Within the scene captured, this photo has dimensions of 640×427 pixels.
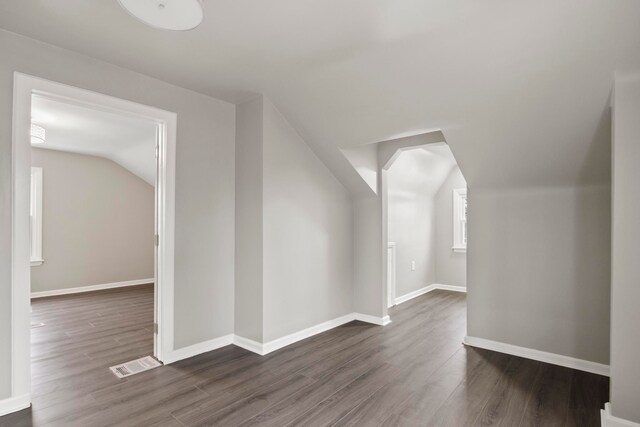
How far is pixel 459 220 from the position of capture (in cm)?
593

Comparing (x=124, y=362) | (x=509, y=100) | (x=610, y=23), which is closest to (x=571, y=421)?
(x=509, y=100)

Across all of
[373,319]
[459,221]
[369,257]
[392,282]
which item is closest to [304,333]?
[373,319]

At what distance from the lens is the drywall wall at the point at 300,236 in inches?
128

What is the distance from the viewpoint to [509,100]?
2426 mm

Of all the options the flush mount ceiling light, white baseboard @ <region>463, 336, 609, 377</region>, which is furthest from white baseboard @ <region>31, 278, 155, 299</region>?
white baseboard @ <region>463, 336, 609, 377</region>

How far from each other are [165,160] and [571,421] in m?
3.40

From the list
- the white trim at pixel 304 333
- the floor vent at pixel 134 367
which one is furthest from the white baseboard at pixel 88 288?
the white trim at pixel 304 333

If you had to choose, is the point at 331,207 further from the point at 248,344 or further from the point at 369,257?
the point at 248,344

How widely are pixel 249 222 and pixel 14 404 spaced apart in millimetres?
2010

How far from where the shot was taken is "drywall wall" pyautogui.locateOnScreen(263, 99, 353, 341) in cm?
326

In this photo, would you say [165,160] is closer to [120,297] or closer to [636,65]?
[636,65]

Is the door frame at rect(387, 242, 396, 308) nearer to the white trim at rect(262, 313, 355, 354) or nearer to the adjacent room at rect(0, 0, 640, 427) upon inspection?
the adjacent room at rect(0, 0, 640, 427)

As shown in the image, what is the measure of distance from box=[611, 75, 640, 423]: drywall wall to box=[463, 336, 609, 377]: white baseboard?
85 centimetres

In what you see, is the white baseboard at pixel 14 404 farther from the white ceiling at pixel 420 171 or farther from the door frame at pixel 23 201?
the white ceiling at pixel 420 171
